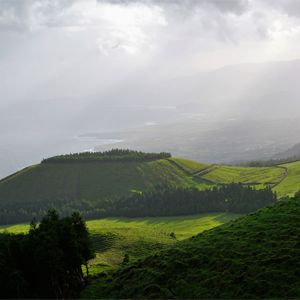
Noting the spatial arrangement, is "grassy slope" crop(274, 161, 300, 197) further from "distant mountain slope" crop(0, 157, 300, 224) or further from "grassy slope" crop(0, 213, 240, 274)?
"grassy slope" crop(0, 213, 240, 274)

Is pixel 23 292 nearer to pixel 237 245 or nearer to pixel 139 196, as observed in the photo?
pixel 237 245

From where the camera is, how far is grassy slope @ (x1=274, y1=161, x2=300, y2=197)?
413ft

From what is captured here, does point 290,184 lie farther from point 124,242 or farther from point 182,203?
point 124,242

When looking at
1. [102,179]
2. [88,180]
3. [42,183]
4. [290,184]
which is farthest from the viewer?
[102,179]

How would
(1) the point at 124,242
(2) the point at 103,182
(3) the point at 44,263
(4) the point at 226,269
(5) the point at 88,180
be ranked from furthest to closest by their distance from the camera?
1. (5) the point at 88,180
2. (2) the point at 103,182
3. (1) the point at 124,242
4. (3) the point at 44,263
5. (4) the point at 226,269

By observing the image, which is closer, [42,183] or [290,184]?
[290,184]

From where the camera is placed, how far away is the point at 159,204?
→ 12562 cm

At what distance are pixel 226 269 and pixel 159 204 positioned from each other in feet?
326

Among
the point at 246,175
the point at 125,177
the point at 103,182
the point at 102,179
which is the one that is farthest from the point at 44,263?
the point at 246,175

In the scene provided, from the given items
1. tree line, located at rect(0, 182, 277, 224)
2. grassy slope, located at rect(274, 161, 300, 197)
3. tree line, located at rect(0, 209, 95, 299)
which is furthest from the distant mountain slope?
tree line, located at rect(0, 209, 95, 299)

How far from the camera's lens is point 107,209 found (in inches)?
5032

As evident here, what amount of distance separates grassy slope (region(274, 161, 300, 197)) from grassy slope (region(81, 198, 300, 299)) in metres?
96.9

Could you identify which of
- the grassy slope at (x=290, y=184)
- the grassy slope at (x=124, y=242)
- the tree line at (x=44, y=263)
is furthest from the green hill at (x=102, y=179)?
the tree line at (x=44, y=263)

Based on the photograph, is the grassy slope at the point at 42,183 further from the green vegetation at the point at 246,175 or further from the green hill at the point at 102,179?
the green vegetation at the point at 246,175
